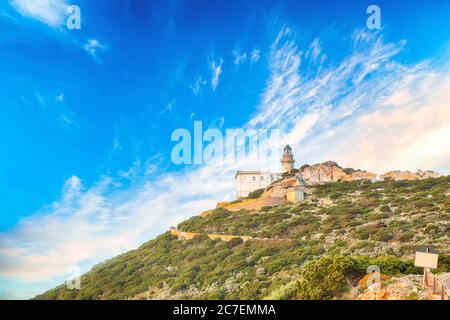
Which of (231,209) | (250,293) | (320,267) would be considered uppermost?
(231,209)

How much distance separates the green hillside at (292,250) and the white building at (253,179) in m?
9.26

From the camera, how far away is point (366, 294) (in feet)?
48.3

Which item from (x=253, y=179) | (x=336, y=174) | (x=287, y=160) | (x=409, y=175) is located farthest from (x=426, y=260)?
(x=287, y=160)

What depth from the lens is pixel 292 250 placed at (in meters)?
28.0

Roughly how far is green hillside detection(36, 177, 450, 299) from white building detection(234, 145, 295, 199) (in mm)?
9262

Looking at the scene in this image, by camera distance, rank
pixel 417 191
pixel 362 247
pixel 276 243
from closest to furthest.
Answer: pixel 362 247 < pixel 276 243 < pixel 417 191

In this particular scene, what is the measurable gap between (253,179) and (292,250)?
2658 cm

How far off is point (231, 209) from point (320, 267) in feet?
95.4

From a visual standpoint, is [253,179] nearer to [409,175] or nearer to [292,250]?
[409,175]
